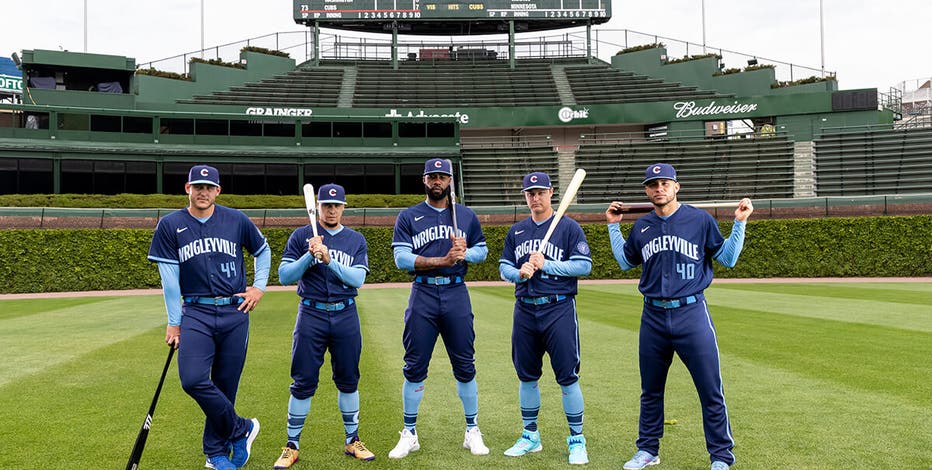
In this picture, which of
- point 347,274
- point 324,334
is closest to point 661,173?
point 347,274

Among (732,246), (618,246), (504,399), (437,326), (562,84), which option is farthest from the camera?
(562,84)

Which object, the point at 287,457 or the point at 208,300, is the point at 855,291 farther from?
the point at 208,300

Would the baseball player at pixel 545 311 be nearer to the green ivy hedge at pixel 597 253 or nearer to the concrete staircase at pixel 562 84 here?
the green ivy hedge at pixel 597 253

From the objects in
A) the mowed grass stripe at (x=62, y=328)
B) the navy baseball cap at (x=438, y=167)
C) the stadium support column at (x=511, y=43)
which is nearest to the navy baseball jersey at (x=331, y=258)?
the navy baseball cap at (x=438, y=167)

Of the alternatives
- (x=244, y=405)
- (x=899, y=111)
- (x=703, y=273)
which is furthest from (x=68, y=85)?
(x=899, y=111)

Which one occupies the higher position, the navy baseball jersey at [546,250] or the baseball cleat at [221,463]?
the navy baseball jersey at [546,250]

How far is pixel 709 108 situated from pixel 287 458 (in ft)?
137

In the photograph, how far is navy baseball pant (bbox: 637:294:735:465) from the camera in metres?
4.90

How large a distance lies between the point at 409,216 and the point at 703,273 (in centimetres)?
265

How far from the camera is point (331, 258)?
213 inches

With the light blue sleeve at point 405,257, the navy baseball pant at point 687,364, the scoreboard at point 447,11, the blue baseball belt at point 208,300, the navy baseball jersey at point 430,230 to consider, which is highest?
the scoreboard at point 447,11

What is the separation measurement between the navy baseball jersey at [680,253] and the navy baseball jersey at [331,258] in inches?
95.7

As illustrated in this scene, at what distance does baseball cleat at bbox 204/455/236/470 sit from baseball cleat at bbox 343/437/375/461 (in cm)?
93

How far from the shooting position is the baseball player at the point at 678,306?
4938 mm
